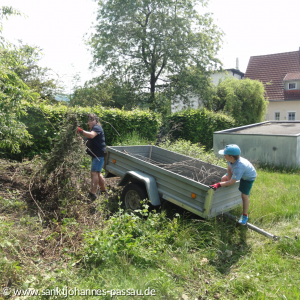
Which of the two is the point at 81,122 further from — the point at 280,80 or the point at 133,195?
the point at 280,80

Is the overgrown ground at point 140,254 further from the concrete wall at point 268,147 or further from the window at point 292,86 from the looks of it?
the window at point 292,86

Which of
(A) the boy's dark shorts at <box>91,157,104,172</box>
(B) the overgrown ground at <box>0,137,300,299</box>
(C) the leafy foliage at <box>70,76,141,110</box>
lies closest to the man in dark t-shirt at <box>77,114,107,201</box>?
(A) the boy's dark shorts at <box>91,157,104,172</box>

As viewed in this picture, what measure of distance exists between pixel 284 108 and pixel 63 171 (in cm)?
2730

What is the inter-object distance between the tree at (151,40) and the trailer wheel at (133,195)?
1585 cm

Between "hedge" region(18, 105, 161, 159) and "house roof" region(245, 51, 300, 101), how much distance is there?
20692 millimetres

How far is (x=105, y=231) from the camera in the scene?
12.7 ft

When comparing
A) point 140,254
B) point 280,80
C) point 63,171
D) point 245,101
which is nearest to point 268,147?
point 63,171

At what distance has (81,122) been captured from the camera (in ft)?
18.6

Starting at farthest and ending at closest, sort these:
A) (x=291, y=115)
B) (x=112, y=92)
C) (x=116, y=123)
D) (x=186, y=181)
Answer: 1. (x=291, y=115)
2. (x=112, y=92)
3. (x=116, y=123)
4. (x=186, y=181)

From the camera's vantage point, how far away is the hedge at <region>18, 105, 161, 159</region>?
7477 millimetres

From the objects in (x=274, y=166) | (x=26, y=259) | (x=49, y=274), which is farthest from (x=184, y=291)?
(x=274, y=166)

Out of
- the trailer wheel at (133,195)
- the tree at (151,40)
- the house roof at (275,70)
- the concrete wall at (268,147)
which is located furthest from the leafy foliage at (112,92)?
the house roof at (275,70)

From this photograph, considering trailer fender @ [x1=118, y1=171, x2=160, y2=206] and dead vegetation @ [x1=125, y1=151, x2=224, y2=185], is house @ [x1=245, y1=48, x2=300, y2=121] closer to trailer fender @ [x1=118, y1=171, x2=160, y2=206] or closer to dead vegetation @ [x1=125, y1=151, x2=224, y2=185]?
dead vegetation @ [x1=125, y1=151, x2=224, y2=185]

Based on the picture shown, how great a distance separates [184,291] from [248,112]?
61.7ft
